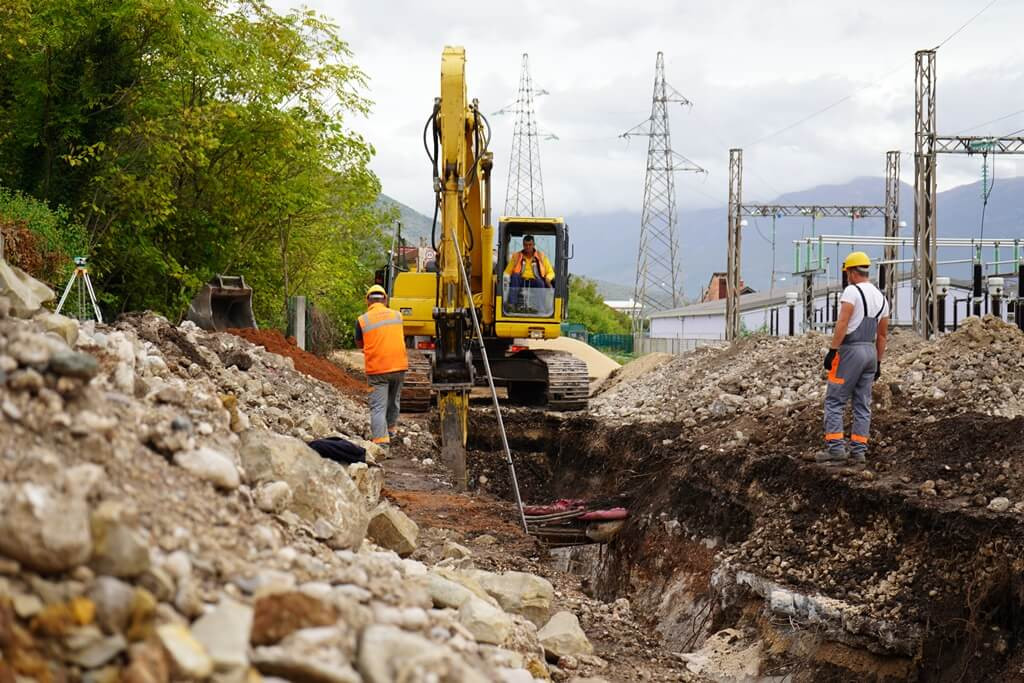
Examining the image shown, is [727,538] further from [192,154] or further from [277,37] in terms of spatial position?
[277,37]

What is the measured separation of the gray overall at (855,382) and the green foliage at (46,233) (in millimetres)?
11772

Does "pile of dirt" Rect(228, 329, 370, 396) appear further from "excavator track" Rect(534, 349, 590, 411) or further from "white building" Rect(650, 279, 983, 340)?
"white building" Rect(650, 279, 983, 340)

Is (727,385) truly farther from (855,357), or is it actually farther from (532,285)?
(855,357)

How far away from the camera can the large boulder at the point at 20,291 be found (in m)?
6.12

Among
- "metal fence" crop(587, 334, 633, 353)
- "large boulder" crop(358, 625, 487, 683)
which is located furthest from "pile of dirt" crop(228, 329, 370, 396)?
"metal fence" crop(587, 334, 633, 353)

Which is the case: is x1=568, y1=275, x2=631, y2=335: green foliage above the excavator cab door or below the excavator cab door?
above

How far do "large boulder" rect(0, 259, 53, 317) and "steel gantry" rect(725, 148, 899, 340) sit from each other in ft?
86.5

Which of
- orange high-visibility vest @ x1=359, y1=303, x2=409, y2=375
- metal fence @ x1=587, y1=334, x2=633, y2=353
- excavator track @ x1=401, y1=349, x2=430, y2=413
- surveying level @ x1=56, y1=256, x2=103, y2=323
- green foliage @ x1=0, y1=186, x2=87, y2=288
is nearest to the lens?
orange high-visibility vest @ x1=359, y1=303, x2=409, y2=375

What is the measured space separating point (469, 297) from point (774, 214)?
26943 mm

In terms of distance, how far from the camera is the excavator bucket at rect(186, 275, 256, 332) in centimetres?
2080

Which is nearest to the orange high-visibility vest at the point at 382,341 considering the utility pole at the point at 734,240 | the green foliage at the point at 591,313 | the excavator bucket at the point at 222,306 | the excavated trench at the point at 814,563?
the excavated trench at the point at 814,563

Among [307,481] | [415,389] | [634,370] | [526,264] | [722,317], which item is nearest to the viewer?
[307,481]

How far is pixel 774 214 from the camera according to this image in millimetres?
35500

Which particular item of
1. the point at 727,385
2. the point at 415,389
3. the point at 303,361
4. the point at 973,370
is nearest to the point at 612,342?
the point at 303,361
